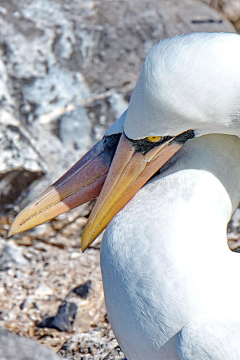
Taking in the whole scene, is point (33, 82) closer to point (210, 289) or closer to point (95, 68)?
point (95, 68)

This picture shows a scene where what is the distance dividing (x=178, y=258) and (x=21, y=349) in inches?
46.3

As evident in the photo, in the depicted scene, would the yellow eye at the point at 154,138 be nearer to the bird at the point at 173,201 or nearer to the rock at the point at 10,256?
the bird at the point at 173,201

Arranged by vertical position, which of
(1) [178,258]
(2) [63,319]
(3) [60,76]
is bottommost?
(2) [63,319]

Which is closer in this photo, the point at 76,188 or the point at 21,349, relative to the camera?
the point at 76,188

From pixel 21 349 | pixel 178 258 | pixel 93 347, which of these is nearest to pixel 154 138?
pixel 178 258

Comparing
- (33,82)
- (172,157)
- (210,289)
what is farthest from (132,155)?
(33,82)

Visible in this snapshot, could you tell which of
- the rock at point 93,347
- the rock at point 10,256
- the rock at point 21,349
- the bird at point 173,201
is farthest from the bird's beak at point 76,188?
the rock at point 10,256

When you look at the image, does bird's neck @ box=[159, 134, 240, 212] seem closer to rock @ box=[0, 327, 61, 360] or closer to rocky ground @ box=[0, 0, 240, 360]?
rock @ box=[0, 327, 61, 360]

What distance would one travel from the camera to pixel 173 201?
1.96 meters

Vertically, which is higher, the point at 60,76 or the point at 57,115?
the point at 60,76

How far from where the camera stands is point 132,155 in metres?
1.96

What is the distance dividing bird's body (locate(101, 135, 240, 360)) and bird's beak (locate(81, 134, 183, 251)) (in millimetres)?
48

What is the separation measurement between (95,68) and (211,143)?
1.96m

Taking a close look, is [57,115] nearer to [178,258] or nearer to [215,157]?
[215,157]
